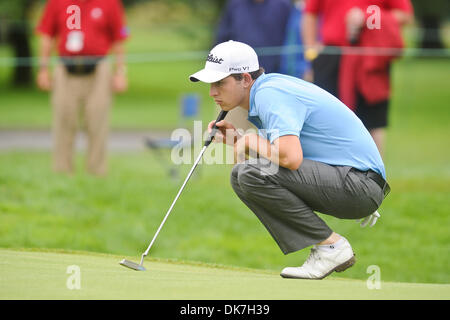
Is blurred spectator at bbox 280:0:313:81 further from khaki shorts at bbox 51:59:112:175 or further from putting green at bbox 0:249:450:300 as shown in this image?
putting green at bbox 0:249:450:300

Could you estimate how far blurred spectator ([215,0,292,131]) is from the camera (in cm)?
891

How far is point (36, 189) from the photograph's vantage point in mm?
8258

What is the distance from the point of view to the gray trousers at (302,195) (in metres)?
4.53

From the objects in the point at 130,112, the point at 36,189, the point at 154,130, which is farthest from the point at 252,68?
the point at 130,112

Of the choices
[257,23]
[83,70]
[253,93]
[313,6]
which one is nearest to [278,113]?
[253,93]

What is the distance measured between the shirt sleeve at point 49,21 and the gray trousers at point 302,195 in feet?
16.5

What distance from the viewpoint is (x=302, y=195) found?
460cm

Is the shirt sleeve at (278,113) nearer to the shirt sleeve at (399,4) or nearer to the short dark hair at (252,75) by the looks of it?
the short dark hair at (252,75)

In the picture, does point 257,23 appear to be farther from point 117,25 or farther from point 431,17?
point 431,17

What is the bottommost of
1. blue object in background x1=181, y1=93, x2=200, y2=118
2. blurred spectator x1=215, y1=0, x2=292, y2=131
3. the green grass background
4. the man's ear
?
the green grass background

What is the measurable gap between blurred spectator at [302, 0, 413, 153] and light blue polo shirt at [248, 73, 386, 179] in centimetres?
319

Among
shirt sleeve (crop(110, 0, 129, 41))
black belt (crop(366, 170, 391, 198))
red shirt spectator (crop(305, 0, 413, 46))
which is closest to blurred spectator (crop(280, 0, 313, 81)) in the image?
red shirt spectator (crop(305, 0, 413, 46))

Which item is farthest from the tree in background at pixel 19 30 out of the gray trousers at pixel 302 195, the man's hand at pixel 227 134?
the gray trousers at pixel 302 195

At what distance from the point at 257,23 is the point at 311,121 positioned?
4.75 metres
